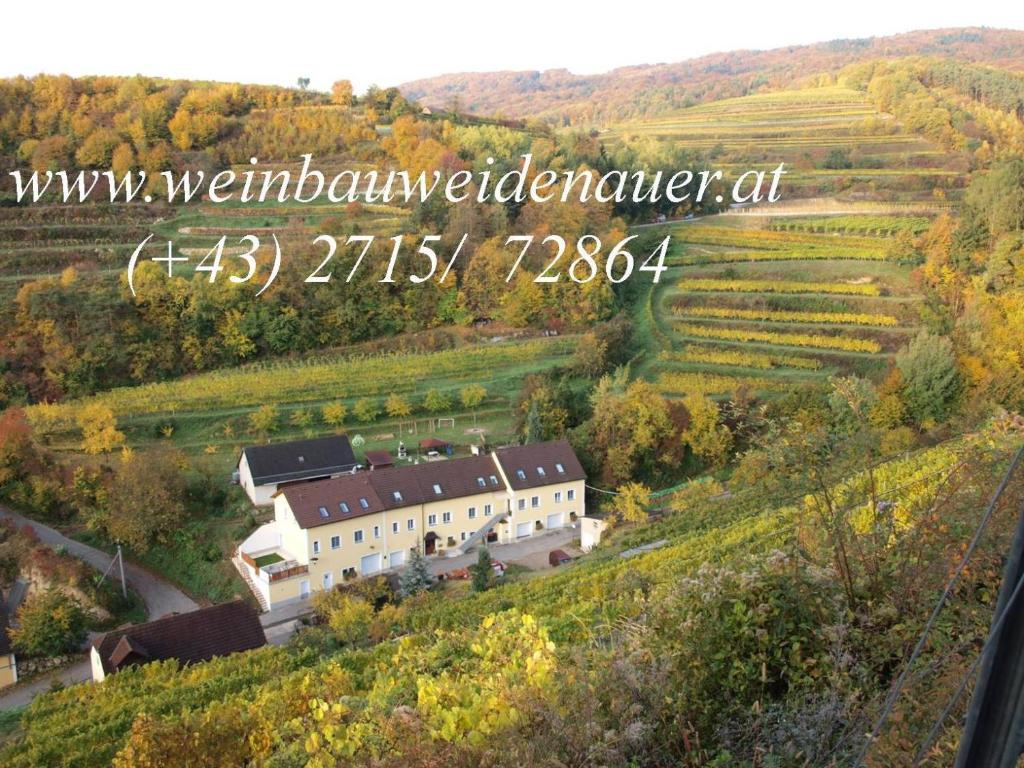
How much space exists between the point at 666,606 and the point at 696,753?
93 cm

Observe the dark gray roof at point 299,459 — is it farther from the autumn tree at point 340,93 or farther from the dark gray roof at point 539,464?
the autumn tree at point 340,93

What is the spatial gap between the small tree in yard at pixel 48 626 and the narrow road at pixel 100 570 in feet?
1.44

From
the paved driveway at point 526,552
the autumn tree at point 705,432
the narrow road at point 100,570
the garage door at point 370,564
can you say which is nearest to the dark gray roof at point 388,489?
the garage door at point 370,564

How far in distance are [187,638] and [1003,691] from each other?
13612 mm

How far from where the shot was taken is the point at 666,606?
181 inches

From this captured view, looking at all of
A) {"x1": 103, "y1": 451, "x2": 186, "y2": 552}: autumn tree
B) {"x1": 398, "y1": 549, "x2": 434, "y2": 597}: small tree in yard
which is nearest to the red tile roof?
{"x1": 398, "y1": 549, "x2": 434, "y2": 597}: small tree in yard

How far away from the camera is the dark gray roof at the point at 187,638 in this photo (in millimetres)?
12797

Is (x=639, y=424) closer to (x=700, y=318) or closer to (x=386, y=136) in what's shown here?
(x=700, y=318)

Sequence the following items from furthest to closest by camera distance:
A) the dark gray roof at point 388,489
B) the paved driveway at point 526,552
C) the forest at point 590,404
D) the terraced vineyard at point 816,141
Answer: the terraced vineyard at point 816,141, the paved driveway at point 526,552, the dark gray roof at point 388,489, the forest at point 590,404

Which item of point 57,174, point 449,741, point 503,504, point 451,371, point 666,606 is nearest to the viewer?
point 449,741

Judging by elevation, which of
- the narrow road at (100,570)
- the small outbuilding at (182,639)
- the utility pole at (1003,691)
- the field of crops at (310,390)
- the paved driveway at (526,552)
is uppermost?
the utility pole at (1003,691)

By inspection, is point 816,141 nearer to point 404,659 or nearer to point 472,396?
point 472,396

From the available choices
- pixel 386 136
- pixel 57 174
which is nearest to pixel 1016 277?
pixel 386 136

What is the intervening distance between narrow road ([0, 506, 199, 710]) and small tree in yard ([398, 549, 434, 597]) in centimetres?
458
